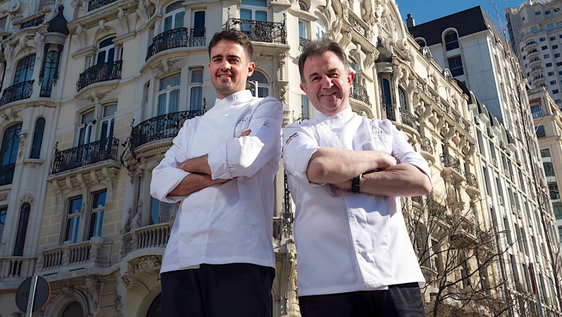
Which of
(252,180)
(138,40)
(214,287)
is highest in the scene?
(138,40)

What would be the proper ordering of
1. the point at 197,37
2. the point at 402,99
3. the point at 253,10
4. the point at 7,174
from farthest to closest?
the point at 402,99, the point at 7,174, the point at 253,10, the point at 197,37

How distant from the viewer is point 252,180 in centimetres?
308

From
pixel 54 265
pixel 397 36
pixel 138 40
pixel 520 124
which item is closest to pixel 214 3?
pixel 138 40

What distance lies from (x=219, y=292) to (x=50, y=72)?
866 inches

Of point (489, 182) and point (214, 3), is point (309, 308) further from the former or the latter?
point (489, 182)

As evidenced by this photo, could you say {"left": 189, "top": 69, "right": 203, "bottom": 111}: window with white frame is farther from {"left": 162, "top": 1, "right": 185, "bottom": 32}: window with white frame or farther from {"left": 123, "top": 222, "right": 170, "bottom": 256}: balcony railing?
{"left": 123, "top": 222, "right": 170, "bottom": 256}: balcony railing

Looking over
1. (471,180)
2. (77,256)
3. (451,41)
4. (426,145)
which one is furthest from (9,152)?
(451,41)

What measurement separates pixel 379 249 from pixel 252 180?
87 cm

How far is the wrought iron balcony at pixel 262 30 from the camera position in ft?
60.5

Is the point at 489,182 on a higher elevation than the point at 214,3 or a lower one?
lower

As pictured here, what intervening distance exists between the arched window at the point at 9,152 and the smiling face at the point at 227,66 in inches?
773

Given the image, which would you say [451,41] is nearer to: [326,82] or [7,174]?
[7,174]

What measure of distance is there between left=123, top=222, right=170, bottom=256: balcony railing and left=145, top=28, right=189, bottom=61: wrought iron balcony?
6.83m

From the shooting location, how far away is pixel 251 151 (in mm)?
2941
